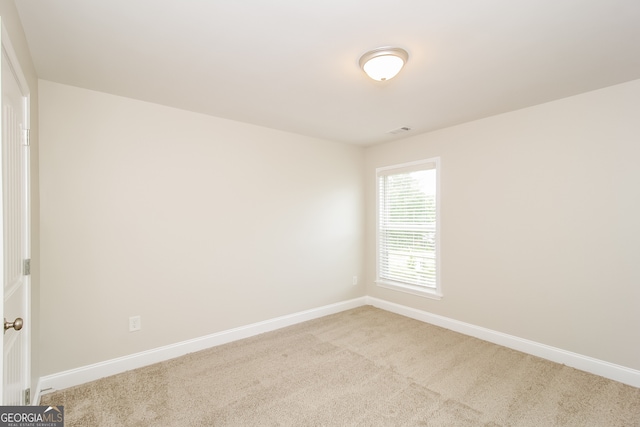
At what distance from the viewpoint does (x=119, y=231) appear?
262 centimetres

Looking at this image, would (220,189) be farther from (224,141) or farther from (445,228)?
(445,228)

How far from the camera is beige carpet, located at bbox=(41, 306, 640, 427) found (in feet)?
6.58

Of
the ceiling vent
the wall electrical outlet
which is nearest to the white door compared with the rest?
the wall electrical outlet

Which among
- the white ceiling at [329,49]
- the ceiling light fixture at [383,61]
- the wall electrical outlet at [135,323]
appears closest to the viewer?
the white ceiling at [329,49]

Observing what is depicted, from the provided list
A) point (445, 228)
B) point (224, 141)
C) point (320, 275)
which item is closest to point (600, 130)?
point (445, 228)

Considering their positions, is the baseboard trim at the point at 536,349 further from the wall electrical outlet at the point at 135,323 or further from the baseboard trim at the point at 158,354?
the wall electrical outlet at the point at 135,323

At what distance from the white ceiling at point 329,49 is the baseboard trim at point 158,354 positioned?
2.33 m

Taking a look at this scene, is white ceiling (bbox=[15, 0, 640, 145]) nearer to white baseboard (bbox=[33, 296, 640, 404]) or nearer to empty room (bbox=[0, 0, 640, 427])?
empty room (bbox=[0, 0, 640, 427])

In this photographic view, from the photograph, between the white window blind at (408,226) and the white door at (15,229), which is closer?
the white door at (15,229)

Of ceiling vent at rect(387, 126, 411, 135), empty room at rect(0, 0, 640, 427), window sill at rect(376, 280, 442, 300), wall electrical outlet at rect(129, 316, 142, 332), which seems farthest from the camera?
window sill at rect(376, 280, 442, 300)

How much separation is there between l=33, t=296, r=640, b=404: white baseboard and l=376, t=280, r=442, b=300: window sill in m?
0.22

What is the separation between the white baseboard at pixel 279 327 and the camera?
7.76ft

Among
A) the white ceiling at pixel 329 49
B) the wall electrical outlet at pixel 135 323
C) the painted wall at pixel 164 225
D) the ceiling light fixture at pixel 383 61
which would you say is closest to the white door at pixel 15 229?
the white ceiling at pixel 329 49

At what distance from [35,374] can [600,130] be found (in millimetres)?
4797
